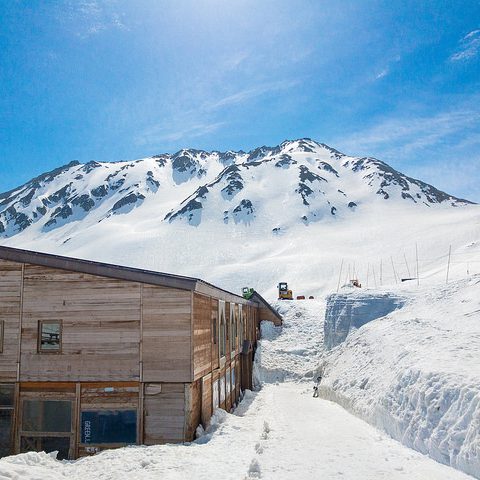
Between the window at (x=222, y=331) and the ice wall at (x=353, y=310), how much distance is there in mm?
12478

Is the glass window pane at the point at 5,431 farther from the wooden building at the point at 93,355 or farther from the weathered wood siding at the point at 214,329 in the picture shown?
the weathered wood siding at the point at 214,329

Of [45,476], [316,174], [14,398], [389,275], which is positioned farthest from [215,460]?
[316,174]

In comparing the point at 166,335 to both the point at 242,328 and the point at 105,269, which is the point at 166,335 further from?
the point at 242,328

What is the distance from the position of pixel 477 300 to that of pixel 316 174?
163 metres

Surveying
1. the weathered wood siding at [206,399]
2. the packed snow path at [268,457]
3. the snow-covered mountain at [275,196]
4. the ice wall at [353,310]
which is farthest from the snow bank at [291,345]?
the snow-covered mountain at [275,196]

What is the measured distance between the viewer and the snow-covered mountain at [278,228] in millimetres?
93500

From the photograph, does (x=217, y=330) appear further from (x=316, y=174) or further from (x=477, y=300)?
(x=316, y=174)

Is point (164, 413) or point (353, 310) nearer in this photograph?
point (164, 413)

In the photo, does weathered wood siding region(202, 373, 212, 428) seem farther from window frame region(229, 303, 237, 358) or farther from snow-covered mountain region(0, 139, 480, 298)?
snow-covered mountain region(0, 139, 480, 298)

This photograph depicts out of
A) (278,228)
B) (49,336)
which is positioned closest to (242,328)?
(49,336)

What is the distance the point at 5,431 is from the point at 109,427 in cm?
312

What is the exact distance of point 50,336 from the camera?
15.1 meters

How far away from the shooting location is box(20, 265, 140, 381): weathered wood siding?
48.3 feet

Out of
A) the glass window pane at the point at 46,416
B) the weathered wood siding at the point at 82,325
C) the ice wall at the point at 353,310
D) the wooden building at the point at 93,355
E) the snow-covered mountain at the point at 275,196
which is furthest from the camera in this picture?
the snow-covered mountain at the point at 275,196
